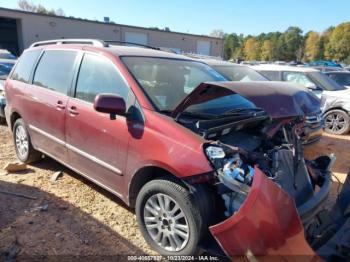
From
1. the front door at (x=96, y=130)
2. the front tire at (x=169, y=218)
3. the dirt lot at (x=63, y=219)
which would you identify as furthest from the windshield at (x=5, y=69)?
the front tire at (x=169, y=218)

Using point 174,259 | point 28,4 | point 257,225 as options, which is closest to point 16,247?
point 174,259

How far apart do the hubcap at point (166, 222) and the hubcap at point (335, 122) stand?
6984 mm

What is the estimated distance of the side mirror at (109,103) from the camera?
10.4 ft

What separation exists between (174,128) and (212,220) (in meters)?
0.84

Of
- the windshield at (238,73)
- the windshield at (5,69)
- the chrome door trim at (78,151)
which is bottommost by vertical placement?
the chrome door trim at (78,151)

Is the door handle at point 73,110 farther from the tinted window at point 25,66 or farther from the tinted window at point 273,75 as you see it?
the tinted window at point 273,75

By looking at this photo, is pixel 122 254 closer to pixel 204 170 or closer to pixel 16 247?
pixel 16 247

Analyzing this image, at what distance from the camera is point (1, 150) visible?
6.12 metres

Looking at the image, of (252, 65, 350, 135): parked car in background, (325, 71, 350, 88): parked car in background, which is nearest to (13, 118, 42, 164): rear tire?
(252, 65, 350, 135): parked car in background

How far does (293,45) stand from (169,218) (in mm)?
85178

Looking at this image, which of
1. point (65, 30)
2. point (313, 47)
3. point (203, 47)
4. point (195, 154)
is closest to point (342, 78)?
point (195, 154)

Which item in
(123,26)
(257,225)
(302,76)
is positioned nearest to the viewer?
(257,225)

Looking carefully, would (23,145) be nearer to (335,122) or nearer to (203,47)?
(335,122)

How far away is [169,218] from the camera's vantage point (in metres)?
3.01
